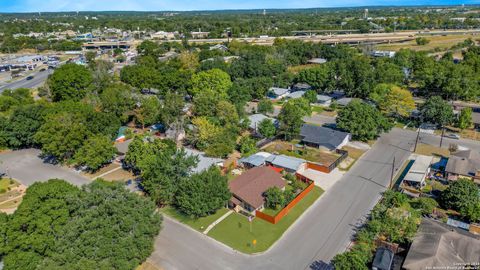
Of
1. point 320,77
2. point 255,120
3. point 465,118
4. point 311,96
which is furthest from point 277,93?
point 465,118

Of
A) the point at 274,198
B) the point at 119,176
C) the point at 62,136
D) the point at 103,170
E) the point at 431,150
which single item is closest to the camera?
the point at 274,198

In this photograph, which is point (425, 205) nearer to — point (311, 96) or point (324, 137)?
point (324, 137)

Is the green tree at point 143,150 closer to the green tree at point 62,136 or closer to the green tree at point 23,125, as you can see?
the green tree at point 62,136

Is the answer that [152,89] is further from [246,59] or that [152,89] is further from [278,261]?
[278,261]

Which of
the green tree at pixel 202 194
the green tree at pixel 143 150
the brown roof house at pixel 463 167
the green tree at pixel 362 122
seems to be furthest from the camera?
the green tree at pixel 362 122

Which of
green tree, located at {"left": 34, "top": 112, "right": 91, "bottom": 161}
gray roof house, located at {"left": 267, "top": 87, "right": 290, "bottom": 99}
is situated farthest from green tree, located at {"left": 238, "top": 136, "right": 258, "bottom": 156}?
gray roof house, located at {"left": 267, "top": 87, "right": 290, "bottom": 99}

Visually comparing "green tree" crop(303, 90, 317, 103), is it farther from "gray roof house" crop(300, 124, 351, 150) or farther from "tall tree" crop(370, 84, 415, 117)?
"gray roof house" crop(300, 124, 351, 150)

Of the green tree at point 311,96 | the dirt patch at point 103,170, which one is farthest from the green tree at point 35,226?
the green tree at point 311,96
